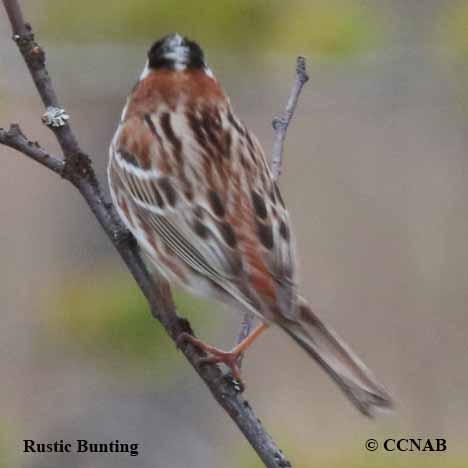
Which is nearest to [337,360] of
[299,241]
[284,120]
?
[284,120]

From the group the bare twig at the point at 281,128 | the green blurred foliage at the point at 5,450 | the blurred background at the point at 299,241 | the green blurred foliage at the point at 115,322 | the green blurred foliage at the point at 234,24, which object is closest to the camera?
the bare twig at the point at 281,128

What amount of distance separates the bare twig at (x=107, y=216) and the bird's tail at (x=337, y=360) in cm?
19

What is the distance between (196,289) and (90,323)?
224 cm

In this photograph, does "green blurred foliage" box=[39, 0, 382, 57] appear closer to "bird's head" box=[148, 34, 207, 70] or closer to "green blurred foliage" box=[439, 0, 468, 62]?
"green blurred foliage" box=[439, 0, 468, 62]

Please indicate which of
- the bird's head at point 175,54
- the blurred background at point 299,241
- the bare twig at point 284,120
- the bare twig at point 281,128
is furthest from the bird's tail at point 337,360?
the blurred background at point 299,241

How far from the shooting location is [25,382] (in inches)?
263

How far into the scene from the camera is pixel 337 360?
2611mm

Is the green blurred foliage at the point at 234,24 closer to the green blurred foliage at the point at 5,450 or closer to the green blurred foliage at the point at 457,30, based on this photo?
the green blurred foliage at the point at 457,30

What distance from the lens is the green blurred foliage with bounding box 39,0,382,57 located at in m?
6.17

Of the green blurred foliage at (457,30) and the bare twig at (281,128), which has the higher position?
the green blurred foliage at (457,30)

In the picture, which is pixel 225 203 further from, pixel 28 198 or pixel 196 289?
pixel 28 198

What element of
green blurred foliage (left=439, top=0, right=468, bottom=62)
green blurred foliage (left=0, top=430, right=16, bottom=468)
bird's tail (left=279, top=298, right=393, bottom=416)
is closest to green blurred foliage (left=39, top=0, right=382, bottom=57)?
green blurred foliage (left=439, top=0, right=468, bottom=62)

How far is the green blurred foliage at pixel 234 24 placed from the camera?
6.17 metres

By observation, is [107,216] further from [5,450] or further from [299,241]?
[299,241]
